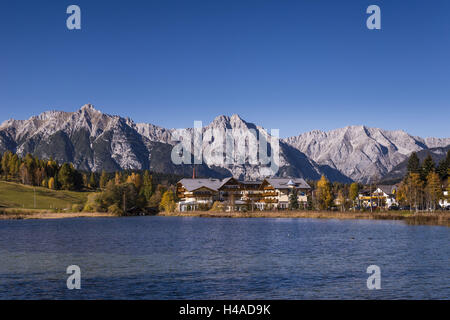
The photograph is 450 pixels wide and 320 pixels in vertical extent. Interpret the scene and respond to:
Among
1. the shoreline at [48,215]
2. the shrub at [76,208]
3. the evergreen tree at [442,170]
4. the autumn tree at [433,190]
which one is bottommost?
the shoreline at [48,215]

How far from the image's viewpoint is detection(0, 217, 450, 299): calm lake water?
34875mm

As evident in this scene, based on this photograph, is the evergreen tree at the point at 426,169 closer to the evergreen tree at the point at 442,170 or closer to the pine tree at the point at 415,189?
the evergreen tree at the point at 442,170

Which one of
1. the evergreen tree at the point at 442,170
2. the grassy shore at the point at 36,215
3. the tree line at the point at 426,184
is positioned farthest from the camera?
the evergreen tree at the point at 442,170

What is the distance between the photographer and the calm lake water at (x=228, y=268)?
34875 millimetres

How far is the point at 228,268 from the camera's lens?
46.1 m

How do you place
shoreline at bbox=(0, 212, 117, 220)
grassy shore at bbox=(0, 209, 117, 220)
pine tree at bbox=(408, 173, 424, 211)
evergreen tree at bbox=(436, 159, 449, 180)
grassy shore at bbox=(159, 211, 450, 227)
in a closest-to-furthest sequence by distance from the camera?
grassy shore at bbox=(159, 211, 450, 227), pine tree at bbox=(408, 173, 424, 211), shoreline at bbox=(0, 212, 117, 220), grassy shore at bbox=(0, 209, 117, 220), evergreen tree at bbox=(436, 159, 449, 180)

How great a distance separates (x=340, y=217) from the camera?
139875 mm

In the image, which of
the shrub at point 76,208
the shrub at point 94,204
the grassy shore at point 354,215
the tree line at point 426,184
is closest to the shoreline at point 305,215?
the grassy shore at point 354,215

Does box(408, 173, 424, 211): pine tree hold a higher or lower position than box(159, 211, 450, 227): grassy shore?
higher

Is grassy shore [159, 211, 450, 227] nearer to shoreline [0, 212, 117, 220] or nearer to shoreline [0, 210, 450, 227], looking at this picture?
shoreline [0, 210, 450, 227]

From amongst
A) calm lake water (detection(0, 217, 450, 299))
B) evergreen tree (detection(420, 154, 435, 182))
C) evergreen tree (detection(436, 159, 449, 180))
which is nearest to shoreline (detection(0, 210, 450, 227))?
evergreen tree (detection(420, 154, 435, 182))

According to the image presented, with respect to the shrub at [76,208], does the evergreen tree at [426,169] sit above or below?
above

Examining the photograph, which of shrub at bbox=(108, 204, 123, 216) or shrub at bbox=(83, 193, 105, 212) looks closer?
shrub at bbox=(108, 204, 123, 216)
